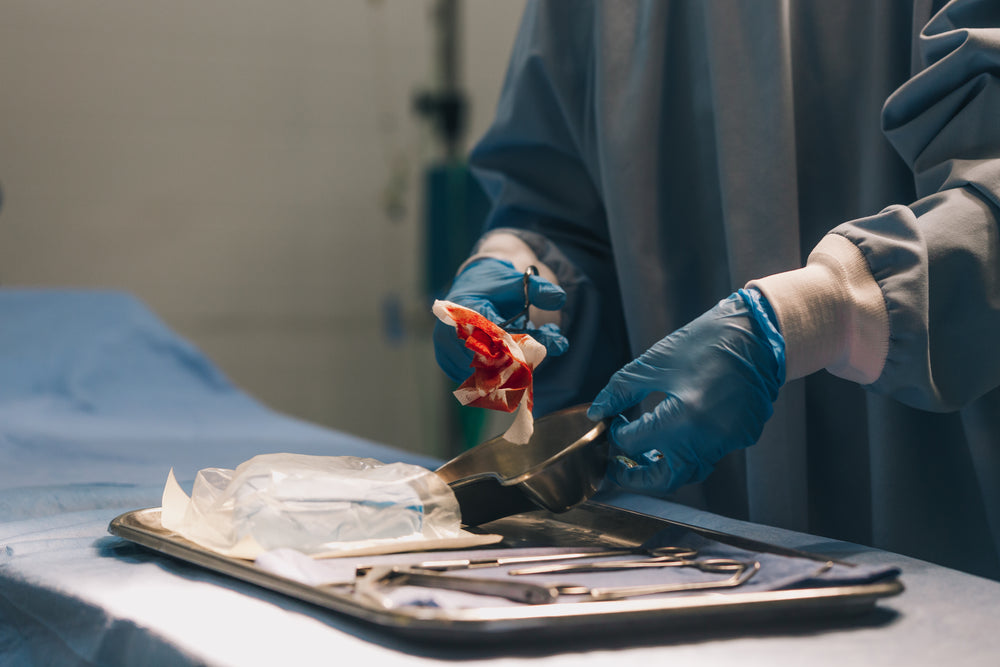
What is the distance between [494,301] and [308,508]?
46 centimetres

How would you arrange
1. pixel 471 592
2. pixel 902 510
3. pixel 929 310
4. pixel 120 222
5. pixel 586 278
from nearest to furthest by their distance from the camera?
pixel 471 592 < pixel 929 310 < pixel 902 510 < pixel 586 278 < pixel 120 222

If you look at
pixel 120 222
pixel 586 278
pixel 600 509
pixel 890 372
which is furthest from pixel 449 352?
pixel 120 222

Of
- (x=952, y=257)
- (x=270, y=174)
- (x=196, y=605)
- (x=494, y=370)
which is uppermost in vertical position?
(x=270, y=174)

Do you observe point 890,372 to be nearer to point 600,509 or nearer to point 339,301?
point 600,509

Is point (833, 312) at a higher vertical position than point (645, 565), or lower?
higher

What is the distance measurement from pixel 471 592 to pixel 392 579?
0.05 meters

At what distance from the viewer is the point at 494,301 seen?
1.06m

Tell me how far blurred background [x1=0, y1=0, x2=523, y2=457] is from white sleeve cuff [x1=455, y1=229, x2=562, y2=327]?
188 centimetres

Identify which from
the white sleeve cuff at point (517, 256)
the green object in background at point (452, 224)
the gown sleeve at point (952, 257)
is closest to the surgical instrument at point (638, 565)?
the gown sleeve at point (952, 257)

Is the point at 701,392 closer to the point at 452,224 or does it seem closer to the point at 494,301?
the point at 494,301

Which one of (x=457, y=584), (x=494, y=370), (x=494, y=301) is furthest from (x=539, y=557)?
(x=494, y=301)

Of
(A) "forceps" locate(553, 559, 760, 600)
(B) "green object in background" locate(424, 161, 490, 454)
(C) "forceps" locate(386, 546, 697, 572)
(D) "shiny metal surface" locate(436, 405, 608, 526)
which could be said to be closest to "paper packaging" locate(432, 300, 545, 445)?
(D) "shiny metal surface" locate(436, 405, 608, 526)

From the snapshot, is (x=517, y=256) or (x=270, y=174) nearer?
(x=517, y=256)

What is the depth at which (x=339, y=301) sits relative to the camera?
10.8ft
